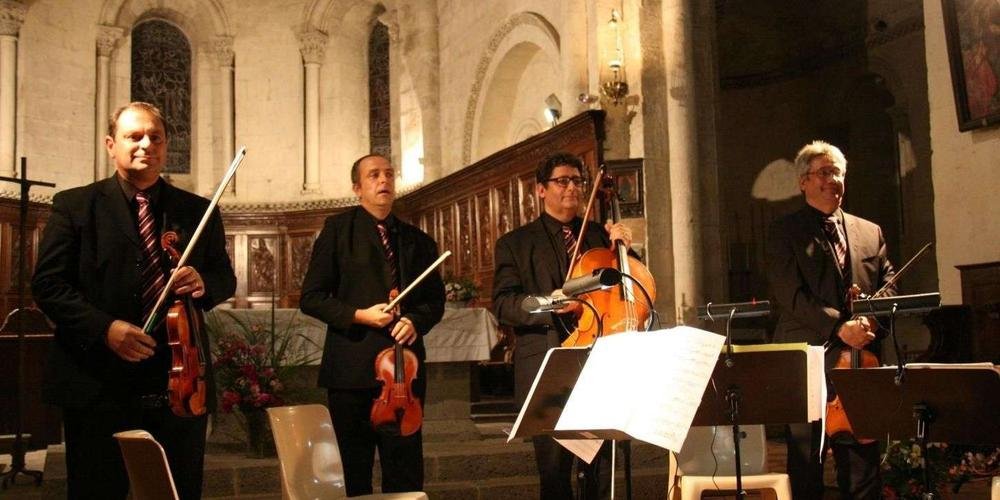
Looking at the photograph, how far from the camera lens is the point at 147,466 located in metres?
2.49

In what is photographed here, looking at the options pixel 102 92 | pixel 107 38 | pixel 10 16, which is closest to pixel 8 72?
pixel 10 16

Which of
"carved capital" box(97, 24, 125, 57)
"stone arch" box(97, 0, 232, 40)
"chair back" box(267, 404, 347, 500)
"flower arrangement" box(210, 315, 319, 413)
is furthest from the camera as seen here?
"stone arch" box(97, 0, 232, 40)

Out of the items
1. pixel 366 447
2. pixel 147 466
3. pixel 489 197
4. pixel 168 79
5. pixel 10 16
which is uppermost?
pixel 10 16

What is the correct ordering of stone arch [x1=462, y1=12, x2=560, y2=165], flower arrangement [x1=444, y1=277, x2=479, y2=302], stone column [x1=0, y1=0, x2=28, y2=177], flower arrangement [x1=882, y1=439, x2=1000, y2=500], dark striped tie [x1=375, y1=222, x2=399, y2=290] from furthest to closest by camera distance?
stone column [x1=0, y1=0, x2=28, y2=177] → stone arch [x1=462, y1=12, x2=560, y2=165] → flower arrangement [x1=444, y1=277, x2=479, y2=302] → flower arrangement [x1=882, y1=439, x2=1000, y2=500] → dark striped tie [x1=375, y1=222, x2=399, y2=290]

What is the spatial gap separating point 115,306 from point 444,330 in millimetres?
3822

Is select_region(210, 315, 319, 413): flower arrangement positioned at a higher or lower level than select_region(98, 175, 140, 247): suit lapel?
lower

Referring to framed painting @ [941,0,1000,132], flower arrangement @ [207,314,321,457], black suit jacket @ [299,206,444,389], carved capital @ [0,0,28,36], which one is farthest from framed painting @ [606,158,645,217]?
carved capital @ [0,0,28,36]

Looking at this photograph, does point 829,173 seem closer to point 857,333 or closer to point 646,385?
point 857,333

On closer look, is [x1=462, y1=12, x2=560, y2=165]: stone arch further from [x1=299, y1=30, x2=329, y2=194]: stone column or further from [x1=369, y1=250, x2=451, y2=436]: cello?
[x1=369, y1=250, x2=451, y2=436]: cello

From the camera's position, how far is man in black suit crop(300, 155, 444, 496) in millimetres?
3738

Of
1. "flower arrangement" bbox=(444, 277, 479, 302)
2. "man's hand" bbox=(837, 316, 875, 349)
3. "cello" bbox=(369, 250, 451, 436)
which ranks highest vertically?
"flower arrangement" bbox=(444, 277, 479, 302)

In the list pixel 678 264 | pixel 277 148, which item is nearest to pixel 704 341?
pixel 678 264

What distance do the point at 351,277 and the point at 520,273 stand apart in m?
0.71

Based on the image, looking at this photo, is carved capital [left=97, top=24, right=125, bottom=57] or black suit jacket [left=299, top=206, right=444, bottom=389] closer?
black suit jacket [left=299, top=206, right=444, bottom=389]
